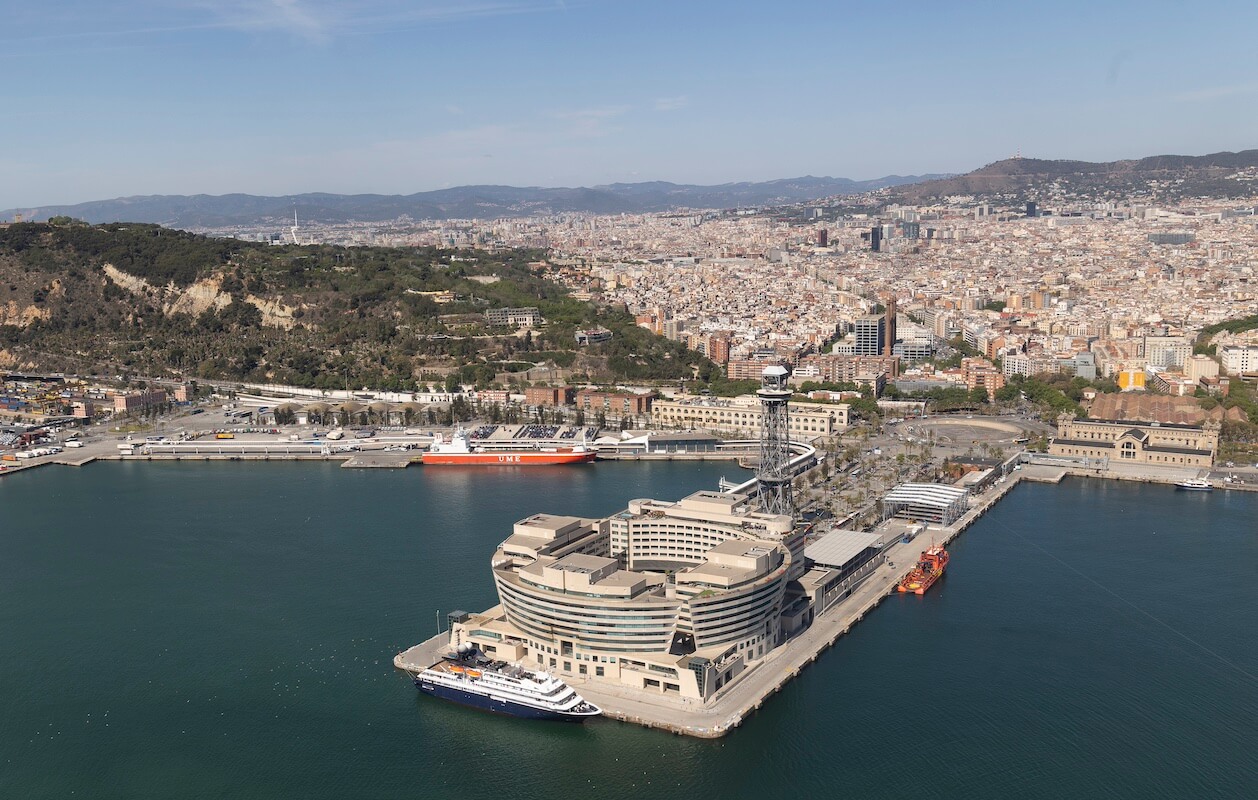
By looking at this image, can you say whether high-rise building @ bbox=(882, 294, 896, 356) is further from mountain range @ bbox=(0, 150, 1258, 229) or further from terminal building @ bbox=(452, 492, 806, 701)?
mountain range @ bbox=(0, 150, 1258, 229)

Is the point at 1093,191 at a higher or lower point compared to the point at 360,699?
higher

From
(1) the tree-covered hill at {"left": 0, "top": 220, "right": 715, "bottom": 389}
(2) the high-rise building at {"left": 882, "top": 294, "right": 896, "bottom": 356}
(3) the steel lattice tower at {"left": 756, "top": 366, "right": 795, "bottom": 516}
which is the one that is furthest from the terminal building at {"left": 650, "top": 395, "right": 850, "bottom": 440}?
(2) the high-rise building at {"left": 882, "top": 294, "right": 896, "bottom": 356}

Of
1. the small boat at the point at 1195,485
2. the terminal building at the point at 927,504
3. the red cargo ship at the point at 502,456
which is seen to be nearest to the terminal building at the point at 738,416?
the red cargo ship at the point at 502,456

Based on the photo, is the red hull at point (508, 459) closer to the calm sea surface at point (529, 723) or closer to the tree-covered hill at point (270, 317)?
the calm sea surface at point (529, 723)

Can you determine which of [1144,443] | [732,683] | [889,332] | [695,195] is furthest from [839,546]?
[695,195]

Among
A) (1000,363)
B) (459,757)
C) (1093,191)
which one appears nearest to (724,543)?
(459,757)

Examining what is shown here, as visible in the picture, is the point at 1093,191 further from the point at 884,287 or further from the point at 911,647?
the point at 911,647

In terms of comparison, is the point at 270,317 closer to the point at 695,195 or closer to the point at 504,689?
the point at 504,689
